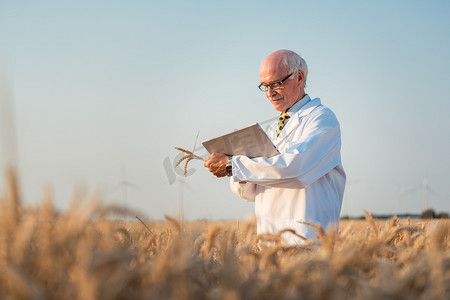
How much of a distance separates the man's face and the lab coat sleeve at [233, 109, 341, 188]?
81 cm

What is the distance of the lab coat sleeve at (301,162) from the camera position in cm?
430

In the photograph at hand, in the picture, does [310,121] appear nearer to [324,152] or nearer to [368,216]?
[324,152]

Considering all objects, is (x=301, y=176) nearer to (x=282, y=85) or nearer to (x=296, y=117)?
(x=296, y=117)

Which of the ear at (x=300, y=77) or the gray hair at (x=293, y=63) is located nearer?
the gray hair at (x=293, y=63)

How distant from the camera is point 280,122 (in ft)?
18.5

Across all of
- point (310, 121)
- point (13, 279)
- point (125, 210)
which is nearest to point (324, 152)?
point (310, 121)

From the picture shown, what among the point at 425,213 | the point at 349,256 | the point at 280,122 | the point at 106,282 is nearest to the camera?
the point at 106,282

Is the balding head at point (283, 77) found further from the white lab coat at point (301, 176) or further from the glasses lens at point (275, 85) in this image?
the white lab coat at point (301, 176)

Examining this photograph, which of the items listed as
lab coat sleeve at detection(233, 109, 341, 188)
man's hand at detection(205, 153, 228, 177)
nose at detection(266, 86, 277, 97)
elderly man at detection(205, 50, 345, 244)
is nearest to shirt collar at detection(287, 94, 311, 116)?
elderly man at detection(205, 50, 345, 244)

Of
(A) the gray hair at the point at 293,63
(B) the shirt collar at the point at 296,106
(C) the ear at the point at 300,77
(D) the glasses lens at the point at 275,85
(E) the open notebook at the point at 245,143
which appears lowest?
(E) the open notebook at the point at 245,143

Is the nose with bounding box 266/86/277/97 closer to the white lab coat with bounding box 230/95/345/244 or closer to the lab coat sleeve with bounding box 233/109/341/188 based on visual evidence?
the white lab coat with bounding box 230/95/345/244

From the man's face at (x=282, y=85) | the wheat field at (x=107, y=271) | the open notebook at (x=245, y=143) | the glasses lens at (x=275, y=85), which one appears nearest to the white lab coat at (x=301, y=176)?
the open notebook at (x=245, y=143)

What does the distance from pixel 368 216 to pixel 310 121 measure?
230cm

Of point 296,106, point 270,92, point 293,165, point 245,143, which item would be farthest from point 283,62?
point 293,165
